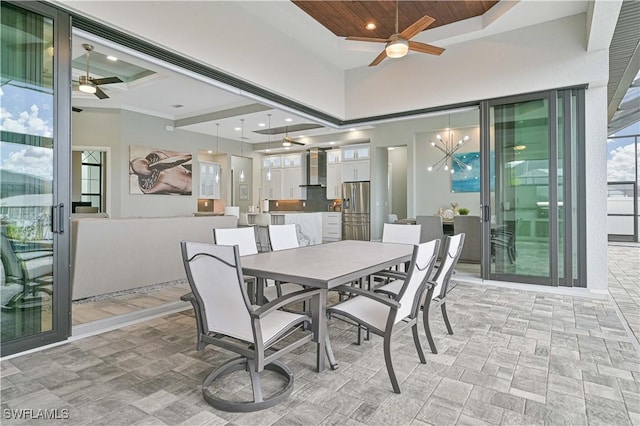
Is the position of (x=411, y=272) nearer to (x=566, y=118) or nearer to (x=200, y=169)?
(x=566, y=118)

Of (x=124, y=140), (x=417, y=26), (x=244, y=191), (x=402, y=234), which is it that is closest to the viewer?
(x=417, y=26)

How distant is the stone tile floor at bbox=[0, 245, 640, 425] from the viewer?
1.79m

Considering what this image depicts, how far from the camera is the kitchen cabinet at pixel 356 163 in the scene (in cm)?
919

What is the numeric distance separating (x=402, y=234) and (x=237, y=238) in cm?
196

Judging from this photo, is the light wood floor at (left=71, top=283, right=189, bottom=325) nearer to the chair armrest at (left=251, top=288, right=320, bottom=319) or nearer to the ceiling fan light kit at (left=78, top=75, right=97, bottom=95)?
the chair armrest at (left=251, top=288, right=320, bottom=319)

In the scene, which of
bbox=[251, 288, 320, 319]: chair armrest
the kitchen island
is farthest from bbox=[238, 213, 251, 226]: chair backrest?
bbox=[251, 288, 320, 319]: chair armrest

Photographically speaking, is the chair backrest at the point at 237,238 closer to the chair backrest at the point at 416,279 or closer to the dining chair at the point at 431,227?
the chair backrest at the point at 416,279

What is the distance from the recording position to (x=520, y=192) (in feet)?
15.6

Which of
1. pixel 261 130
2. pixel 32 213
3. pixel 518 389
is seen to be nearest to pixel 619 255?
pixel 518 389

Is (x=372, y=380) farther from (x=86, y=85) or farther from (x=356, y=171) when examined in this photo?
(x=356, y=171)

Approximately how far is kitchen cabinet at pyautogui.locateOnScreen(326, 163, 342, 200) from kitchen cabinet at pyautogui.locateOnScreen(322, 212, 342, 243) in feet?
1.80

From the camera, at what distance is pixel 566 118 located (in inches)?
176

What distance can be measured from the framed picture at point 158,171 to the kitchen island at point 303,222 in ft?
7.82

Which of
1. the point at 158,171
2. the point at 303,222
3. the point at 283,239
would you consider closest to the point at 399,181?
the point at 303,222
